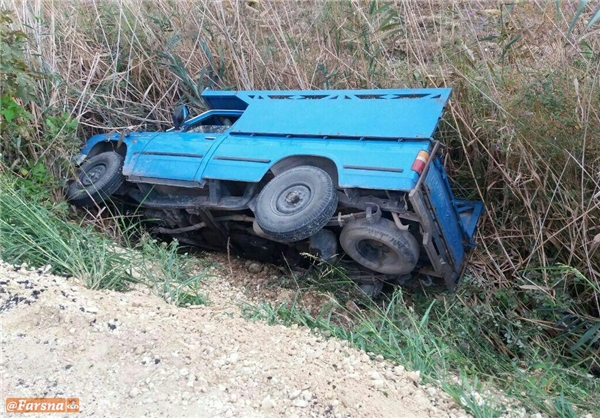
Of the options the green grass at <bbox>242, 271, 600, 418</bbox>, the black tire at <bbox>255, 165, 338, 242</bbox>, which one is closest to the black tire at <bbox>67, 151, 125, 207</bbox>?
the black tire at <bbox>255, 165, 338, 242</bbox>

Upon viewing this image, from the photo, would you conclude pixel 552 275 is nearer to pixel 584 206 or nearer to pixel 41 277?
pixel 584 206

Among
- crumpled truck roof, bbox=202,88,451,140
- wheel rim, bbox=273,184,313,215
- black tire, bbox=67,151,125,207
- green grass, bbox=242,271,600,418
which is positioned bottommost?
green grass, bbox=242,271,600,418

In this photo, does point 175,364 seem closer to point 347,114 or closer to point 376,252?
point 376,252

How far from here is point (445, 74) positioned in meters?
4.84

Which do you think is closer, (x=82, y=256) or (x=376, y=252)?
(x=82, y=256)

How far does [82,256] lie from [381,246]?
1.83 m

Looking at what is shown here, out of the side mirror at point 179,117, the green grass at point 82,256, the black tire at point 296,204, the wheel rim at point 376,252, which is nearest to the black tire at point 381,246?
the wheel rim at point 376,252

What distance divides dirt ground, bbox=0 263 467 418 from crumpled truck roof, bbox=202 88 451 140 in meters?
1.54

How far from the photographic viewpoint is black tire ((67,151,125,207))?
4.52 metres

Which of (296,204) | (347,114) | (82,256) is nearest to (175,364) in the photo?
(82,256)

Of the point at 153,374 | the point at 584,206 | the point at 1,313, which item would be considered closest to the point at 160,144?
the point at 1,313

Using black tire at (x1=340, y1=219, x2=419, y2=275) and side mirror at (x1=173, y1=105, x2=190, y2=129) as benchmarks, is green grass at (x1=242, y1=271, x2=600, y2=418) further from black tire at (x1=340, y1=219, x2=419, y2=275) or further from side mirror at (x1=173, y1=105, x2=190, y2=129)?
side mirror at (x1=173, y1=105, x2=190, y2=129)

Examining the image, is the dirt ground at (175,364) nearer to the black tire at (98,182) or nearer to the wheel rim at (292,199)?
the wheel rim at (292,199)

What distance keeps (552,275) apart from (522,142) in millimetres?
959
